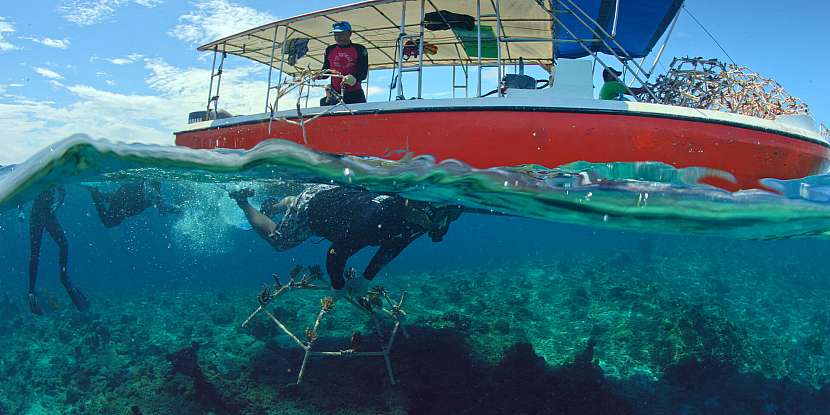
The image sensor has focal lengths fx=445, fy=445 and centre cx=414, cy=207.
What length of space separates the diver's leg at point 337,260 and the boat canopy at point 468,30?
11.2ft

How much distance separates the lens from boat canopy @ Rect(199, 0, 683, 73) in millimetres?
7543

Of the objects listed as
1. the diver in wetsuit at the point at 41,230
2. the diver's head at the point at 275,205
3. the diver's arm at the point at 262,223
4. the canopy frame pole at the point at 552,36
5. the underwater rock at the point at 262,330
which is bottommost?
the underwater rock at the point at 262,330

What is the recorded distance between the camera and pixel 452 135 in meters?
6.61

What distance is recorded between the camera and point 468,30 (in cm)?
859

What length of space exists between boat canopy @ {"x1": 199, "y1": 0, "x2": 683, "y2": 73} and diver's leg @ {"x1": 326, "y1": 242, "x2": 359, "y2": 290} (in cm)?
342

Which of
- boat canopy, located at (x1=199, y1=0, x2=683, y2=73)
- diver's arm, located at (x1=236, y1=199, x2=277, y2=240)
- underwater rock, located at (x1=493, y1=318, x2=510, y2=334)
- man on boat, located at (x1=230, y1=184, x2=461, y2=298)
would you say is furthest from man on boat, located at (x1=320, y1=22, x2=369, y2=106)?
underwater rock, located at (x1=493, y1=318, x2=510, y2=334)

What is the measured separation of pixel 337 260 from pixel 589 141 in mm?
4403

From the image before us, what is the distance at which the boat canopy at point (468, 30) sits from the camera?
24.7 ft

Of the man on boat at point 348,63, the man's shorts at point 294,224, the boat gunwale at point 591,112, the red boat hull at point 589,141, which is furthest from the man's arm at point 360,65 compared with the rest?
the man's shorts at point 294,224

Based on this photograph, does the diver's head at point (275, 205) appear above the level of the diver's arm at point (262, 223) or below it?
above

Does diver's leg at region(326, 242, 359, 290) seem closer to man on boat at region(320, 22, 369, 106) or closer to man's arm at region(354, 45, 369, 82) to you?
man on boat at region(320, 22, 369, 106)

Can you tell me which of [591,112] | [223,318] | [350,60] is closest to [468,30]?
[350,60]

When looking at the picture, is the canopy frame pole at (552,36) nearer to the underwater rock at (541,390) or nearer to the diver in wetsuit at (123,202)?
the underwater rock at (541,390)

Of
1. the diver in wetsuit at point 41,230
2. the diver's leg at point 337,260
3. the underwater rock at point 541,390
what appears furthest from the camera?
the diver in wetsuit at point 41,230
